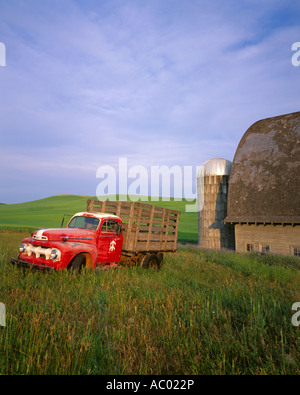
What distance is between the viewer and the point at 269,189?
1738 centimetres

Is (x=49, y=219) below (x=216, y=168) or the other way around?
below

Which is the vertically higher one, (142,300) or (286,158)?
(286,158)

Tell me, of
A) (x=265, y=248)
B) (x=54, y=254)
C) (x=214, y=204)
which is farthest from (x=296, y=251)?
(x=54, y=254)

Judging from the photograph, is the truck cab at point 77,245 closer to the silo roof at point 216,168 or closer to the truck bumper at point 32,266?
the truck bumper at point 32,266

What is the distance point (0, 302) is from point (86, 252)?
2.74 m

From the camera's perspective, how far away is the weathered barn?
16.3m

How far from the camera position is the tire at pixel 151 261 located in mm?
8740

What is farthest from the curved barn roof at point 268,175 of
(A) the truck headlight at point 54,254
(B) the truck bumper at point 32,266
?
(B) the truck bumper at point 32,266

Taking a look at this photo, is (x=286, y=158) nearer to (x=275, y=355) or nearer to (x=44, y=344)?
(x=275, y=355)

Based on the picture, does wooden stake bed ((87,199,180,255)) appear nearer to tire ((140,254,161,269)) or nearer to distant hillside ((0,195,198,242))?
tire ((140,254,161,269))

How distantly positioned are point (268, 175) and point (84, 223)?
48.4 feet

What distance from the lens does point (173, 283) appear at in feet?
21.5

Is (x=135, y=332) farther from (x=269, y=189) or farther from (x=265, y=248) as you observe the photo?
(x=269, y=189)
